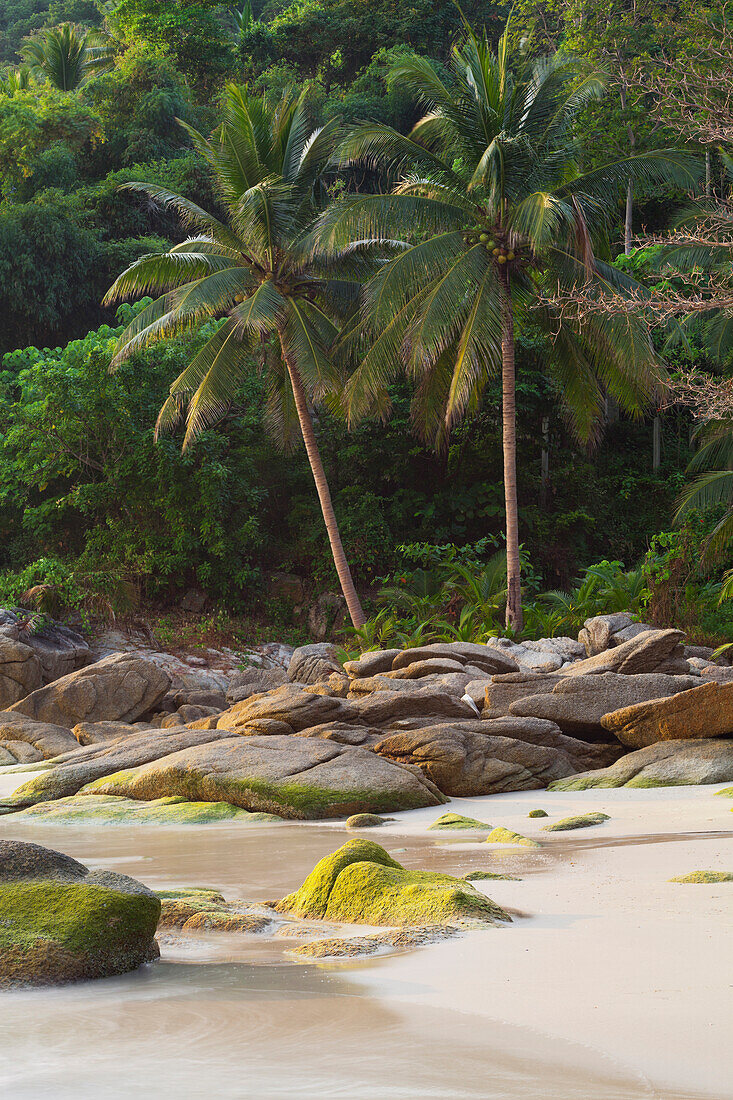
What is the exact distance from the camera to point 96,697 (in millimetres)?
14414

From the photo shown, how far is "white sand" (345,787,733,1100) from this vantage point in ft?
8.22

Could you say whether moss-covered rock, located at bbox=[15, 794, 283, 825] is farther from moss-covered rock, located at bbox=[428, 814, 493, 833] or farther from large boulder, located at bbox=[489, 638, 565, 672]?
large boulder, located at bbox=[489, 638, 565, 672]

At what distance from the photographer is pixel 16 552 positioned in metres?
22.3

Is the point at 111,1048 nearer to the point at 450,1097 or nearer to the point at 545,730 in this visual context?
the point at 450,1097

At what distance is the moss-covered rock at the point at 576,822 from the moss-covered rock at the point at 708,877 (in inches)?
82.3

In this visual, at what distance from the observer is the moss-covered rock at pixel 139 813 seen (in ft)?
26.3

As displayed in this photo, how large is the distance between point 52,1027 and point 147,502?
19211 millimetres

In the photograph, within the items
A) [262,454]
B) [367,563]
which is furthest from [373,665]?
[262,454]

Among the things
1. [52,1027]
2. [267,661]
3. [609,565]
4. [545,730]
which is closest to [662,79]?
[545,730]

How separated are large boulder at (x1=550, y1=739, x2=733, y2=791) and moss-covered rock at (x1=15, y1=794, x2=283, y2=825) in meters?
2.89

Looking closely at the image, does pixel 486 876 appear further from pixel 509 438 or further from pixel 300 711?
pixel 509 438

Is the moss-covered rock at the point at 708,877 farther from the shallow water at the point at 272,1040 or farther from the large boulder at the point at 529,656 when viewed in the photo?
the large boulder at the point at 529,656

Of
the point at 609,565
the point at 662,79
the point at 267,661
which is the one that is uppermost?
the point at 662,79

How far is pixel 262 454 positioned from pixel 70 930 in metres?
19.9
